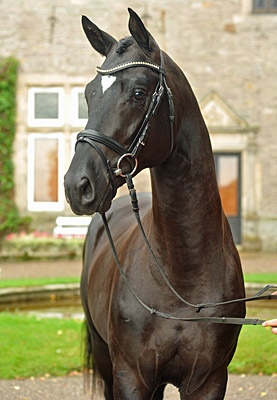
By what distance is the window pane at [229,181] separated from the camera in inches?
639

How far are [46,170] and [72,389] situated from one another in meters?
12.0

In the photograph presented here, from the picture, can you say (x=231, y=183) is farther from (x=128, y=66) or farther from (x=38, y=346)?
(x=128, y=66)

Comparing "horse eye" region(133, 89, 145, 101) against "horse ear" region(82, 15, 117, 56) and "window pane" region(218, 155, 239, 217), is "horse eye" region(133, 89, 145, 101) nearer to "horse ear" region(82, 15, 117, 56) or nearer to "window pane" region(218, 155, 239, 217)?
"horse ear" region(82, 15, 117, 56)

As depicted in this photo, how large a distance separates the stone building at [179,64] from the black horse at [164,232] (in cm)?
1344

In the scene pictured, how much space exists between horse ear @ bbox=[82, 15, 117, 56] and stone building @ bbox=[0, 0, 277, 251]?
1348 centimetres

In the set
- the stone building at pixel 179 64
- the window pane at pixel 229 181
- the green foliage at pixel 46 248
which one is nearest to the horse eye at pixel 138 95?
the green foliage at pixel 46 248

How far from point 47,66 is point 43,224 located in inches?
168

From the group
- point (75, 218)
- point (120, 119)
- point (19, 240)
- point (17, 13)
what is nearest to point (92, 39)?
point (120, 119)

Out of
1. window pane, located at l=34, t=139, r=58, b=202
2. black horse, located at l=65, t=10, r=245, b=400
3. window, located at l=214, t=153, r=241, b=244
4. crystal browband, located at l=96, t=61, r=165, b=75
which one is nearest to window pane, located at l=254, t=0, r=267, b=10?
window, located at l=214, t=153, r=241, b=244

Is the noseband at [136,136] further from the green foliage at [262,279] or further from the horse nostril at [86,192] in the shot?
the green foliage at [262,279]

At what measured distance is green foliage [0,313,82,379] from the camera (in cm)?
543

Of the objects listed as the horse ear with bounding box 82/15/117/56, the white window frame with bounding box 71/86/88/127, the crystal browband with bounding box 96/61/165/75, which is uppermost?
the white window frame with bounding box 71/86/88/127

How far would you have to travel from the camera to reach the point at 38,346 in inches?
238

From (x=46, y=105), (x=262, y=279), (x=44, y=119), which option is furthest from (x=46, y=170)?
(x=262, y=279)
